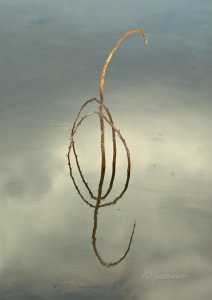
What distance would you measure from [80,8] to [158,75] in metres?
3.82

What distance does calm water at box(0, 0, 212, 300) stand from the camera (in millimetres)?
5660

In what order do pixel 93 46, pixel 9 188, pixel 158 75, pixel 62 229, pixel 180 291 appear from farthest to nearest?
1. pixel 93 46
2. pixel 158 75
3. pixel 9 188
4. pixel 62 229
5. pixel 180 291

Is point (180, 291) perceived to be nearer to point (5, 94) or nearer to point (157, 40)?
point (5, 94)

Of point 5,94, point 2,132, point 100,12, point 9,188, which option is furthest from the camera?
point 100,12

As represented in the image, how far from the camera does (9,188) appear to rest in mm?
6941

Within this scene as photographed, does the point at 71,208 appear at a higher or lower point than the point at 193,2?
higher

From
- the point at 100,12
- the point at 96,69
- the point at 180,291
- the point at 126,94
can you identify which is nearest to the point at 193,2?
the point at 100,12

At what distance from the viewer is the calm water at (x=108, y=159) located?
5660 millimetres

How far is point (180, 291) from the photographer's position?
214 inches

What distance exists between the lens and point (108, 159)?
7.49 m

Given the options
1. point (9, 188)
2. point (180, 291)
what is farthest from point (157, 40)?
point (180, 291)

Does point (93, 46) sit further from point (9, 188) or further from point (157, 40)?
point (9, 188)

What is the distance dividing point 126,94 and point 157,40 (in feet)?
9.06

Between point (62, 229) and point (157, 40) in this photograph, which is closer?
point (62, 229)
